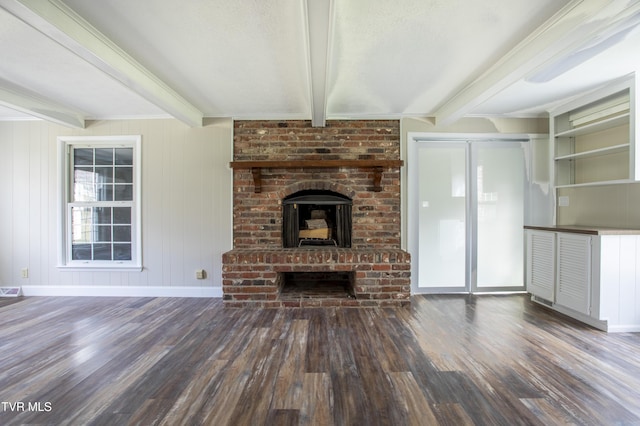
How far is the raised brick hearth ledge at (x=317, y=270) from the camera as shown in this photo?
9.74 ft

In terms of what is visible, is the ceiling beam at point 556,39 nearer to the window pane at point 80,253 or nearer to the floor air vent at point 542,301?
the floor air vent at point 542,301

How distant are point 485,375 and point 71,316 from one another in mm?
3804

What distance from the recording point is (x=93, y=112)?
3.25 m

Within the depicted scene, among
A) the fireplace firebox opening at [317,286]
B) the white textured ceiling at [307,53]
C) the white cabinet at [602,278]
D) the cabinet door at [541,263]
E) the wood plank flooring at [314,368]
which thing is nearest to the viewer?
the wood plank flooring at [314,368]

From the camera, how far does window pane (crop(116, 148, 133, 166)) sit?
3.46 metres

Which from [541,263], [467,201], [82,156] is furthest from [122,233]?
[541,263]

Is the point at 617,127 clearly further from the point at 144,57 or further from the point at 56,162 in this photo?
the point at 56,162

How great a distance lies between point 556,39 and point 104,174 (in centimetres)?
476

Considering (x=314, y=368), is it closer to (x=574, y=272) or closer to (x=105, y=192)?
(x=574, y=272)

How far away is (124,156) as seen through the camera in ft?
11.4

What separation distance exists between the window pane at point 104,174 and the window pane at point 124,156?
0.53ft

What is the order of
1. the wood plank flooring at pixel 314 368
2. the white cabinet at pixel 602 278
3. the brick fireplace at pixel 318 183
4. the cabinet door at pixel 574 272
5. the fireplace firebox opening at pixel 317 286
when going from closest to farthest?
the wood plank flooring at pixel 314 368
the white cabinet at pixel 602 278
the cabinet door at pixel 574 272
the fireplace firebox opening at pixel 317 286
the brick fireplace at pixel 318 183

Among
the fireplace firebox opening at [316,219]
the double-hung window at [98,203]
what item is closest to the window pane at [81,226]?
the double-hung window at [98,203]

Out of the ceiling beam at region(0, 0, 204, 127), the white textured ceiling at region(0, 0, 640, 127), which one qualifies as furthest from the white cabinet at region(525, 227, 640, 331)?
the ceiling beam at region(0, 0, 204, 127)
